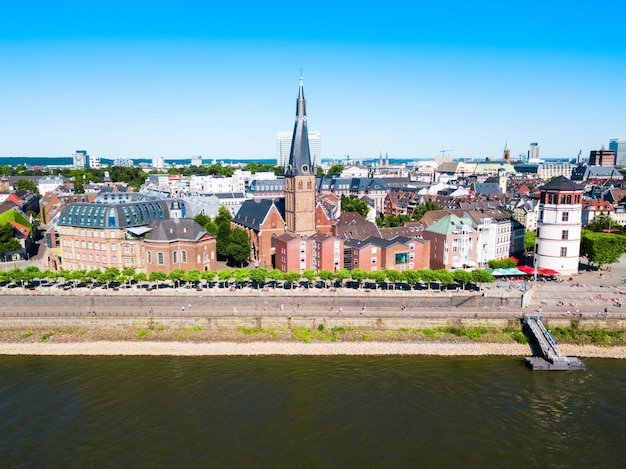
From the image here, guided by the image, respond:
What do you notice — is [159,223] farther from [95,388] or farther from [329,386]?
[329,386]

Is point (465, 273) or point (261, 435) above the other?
Result: point (465, 273)

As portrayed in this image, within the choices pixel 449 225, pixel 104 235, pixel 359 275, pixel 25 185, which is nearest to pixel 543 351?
pixel 359 275

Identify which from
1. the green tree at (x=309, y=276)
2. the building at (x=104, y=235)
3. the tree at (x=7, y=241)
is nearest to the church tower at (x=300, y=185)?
the green tree at (x=309, y=276)

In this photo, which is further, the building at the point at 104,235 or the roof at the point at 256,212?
the roof at the point at 256,212

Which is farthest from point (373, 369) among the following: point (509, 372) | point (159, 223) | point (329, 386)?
point (159, 223)

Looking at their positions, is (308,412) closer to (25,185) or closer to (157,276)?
(157,276)

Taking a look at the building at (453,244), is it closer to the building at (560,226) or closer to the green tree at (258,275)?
the building at (560,226)
